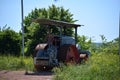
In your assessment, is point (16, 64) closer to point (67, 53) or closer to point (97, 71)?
point (67, 53)

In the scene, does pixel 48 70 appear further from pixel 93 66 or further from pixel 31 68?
pixel 93 66

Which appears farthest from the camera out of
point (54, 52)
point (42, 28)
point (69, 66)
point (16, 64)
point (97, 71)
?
point (42, 28)

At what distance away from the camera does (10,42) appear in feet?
124

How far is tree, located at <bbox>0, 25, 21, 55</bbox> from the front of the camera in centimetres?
3731

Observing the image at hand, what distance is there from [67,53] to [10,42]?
727 inches

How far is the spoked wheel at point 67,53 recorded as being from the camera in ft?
66.3

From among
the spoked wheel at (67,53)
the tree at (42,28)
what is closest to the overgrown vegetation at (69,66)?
the tree at (42,28)

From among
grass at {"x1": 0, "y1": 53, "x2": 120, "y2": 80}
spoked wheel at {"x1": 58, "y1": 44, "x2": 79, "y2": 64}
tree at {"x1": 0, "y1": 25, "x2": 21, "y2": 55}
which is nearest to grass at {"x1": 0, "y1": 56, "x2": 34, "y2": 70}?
spoked wheel at {"x1": 58, "y1": 44, "x2": 79, "y2": 64}

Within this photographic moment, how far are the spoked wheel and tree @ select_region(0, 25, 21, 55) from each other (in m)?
17.1

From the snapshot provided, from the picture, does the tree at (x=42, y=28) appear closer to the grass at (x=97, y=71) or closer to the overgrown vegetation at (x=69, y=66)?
the overgrown vegetation at (x=69, y=66)

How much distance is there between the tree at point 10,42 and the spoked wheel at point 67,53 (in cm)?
1712

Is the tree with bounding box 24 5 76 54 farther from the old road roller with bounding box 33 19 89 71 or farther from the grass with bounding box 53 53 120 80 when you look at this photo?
the grass with bounding box 53 53 120 80

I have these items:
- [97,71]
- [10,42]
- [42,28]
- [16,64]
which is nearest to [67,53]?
[16,64]

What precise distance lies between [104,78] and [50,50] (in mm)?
8121
